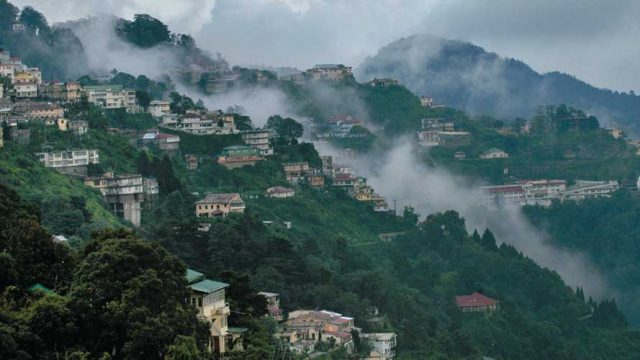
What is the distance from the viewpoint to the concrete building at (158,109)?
7194 centimetres

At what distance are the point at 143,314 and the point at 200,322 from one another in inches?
95.9

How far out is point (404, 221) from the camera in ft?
242

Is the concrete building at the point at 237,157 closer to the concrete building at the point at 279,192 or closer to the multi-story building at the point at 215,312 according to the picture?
the concrete building at the point at 279,192

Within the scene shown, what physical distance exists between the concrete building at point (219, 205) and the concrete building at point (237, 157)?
9169 mm

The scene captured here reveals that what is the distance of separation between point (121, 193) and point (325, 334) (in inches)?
503

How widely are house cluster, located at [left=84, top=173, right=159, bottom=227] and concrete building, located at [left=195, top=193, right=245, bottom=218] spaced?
3.59 meters

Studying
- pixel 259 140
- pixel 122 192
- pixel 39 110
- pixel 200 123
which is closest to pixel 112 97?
pixel 200 123

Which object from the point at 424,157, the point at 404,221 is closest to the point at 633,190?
the point at 424,157

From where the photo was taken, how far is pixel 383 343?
46.8m

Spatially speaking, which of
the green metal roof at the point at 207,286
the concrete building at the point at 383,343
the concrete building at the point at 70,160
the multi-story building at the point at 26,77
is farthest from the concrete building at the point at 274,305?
the multi-story building at the point at 26,77

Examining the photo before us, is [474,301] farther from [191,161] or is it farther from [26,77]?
[26,77]

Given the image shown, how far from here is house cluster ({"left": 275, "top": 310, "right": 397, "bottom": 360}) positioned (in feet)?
137

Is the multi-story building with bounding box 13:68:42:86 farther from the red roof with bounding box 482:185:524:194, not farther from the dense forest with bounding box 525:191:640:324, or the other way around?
the dense forest with bounding box 525:191:640:324

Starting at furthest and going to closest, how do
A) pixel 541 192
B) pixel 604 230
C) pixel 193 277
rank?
1. pixel 541 192
2. pixel 604 230
3. pixel 193 277
